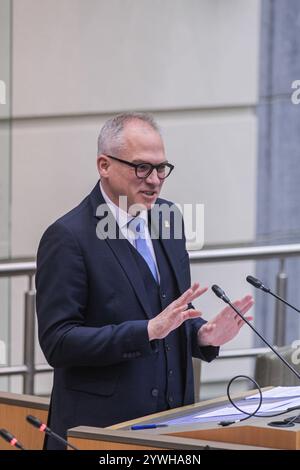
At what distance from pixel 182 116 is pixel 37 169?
94cm

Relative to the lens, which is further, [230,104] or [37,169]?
[230,104]

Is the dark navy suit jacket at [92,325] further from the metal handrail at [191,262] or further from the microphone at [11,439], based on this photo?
the metal handrail at [191,262]

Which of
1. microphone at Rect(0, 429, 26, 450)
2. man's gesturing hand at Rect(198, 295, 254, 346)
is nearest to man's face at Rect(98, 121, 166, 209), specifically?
man's gesturing hand at Rect(198, 295, 254, 346)

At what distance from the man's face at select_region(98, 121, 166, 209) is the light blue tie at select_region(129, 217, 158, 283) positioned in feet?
0.35

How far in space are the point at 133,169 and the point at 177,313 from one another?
0.57 metres

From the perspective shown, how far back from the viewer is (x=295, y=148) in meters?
8.14

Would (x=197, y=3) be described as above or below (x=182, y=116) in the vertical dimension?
above

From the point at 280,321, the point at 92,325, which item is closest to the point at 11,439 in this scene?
the point at 92,325

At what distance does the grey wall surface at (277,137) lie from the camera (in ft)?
26.1

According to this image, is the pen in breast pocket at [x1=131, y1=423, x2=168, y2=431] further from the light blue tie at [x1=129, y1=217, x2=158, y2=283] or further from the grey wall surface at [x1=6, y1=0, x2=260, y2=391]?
the grey wall surface at [x1=6, y1=0, x2=260, y2=391]

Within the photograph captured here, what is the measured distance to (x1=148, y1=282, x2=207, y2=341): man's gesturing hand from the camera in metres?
3.93
